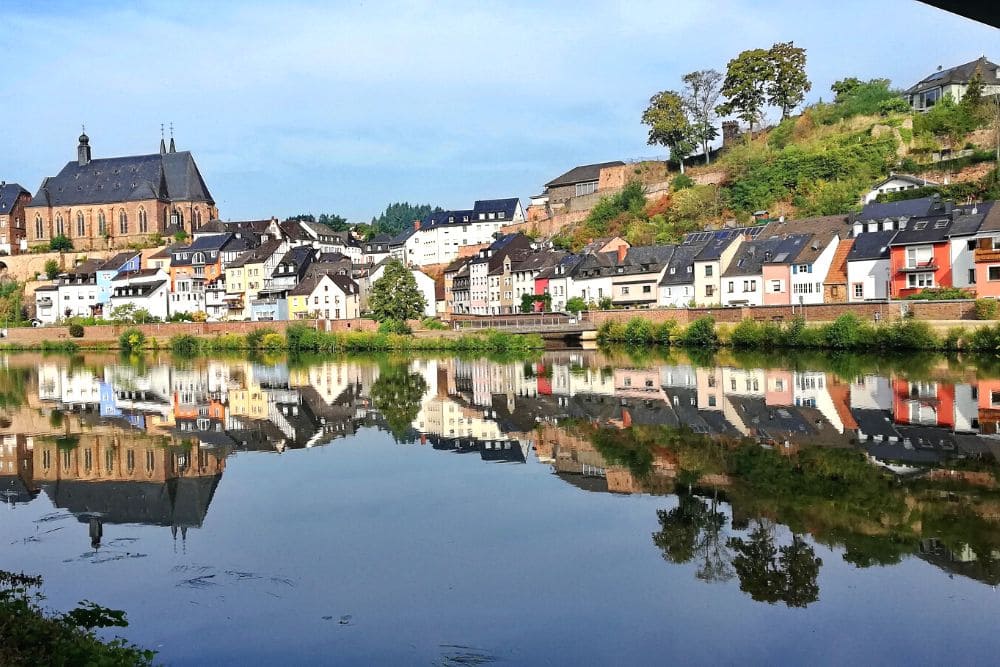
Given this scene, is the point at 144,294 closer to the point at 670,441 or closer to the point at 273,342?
the point at 273,342

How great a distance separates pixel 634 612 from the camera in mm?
9523

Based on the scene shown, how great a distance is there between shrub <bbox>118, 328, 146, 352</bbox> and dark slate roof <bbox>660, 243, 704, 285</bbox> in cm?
3648

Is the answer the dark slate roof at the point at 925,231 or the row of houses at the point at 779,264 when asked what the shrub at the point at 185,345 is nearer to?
the row of houses at the point at 779,264

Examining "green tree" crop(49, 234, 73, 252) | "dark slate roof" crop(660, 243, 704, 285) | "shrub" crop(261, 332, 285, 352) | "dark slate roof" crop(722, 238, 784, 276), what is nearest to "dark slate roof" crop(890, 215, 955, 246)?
"dark slate roof" crop(722, 238, 784, 276)

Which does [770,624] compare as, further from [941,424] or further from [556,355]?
[556,355]

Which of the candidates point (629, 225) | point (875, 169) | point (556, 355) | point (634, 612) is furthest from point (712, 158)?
point (634, 612)

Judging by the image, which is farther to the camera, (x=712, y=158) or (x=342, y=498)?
(x=712, y=158)

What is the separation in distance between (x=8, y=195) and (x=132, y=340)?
40.9 m

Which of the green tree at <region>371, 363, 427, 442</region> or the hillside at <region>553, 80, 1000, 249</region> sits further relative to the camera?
the hillside at <region>553, 80, 1000, 249</region>

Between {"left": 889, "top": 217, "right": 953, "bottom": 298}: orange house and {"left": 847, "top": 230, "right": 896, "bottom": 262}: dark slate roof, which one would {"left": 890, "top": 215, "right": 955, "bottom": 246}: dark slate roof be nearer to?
{"left": 889, "top": 217, "right": 953, "bottom": 298}: orange house

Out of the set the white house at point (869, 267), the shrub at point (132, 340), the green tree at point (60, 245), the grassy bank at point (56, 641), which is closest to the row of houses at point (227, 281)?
the green tree at point (60, 245)

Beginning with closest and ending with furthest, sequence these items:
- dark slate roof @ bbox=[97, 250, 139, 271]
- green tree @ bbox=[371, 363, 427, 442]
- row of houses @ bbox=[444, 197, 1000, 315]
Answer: green tree @ bbox=[371, 363, 427, 442] < row of houses @ bbox=[444, 197, 1000, 315] < dark slate roof @ bbox=[97, 250, 139, 271]

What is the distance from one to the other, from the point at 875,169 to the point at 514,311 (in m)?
25.2

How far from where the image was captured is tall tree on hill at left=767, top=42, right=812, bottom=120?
63.2 meters
